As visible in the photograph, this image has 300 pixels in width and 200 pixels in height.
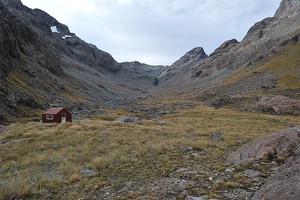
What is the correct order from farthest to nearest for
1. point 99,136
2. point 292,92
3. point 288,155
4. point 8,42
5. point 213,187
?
point 8,42
point 292,92
point 99,136
point 288,155
point 213,187

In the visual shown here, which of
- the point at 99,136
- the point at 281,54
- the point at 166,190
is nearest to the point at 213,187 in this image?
the point at 166,190

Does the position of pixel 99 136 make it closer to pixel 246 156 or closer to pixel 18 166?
pixel 18 166

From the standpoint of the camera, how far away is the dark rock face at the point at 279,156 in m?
10.3

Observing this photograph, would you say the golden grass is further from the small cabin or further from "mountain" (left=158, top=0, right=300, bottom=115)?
the small cabin

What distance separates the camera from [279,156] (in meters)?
15.7

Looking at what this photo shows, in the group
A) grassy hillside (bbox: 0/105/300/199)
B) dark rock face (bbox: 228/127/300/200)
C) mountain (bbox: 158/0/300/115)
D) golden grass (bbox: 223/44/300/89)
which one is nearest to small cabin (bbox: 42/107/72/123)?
grassy hillside (bbox: 0/105/300/199)

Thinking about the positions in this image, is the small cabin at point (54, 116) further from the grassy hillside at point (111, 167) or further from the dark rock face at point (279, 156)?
the dark rock face at point (279, 156)

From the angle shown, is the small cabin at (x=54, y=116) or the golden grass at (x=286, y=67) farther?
the golden grass at (x=286, y=67)

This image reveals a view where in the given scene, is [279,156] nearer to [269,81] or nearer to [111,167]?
[111,167]

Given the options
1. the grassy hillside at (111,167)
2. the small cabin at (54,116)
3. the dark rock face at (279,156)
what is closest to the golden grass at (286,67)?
the small cabin at (54,116)

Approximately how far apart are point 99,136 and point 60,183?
1443 centimetres

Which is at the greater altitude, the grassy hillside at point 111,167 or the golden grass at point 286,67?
the golden grass at point 286,67

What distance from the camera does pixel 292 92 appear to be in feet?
266

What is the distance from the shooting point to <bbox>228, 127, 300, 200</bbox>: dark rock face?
10.3 meters
